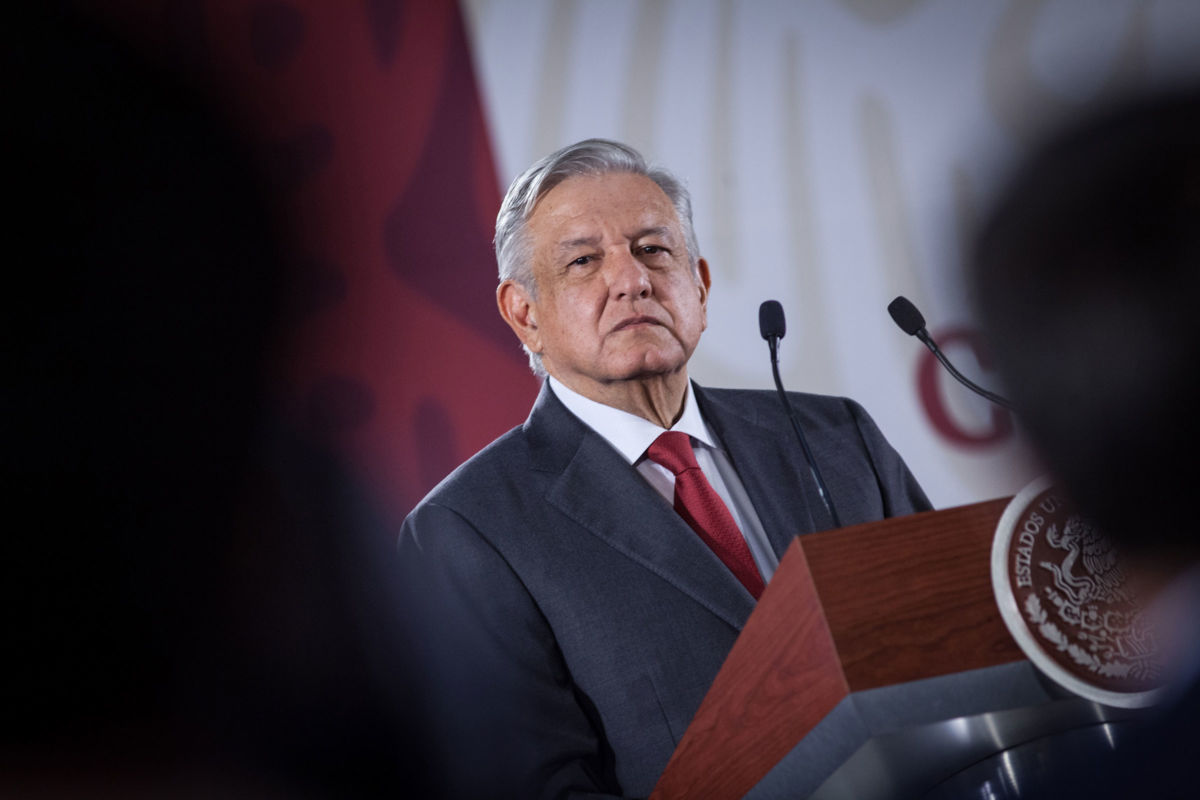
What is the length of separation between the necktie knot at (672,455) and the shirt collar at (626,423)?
0.01m

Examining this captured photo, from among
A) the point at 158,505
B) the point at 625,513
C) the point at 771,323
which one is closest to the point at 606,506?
the point at 625,513

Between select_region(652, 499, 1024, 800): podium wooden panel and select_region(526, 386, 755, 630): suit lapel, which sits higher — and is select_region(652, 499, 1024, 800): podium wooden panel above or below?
below

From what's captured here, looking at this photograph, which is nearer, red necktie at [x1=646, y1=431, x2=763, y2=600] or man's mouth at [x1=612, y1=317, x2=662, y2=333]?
red necktie at [x1=646, y1=431, x2=763, y2=600]

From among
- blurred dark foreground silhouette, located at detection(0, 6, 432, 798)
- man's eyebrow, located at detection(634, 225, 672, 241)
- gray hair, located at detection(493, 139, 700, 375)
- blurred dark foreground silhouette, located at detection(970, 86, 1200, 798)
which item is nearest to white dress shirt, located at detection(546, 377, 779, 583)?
gray hair, located at detection(493, 139, 700, 375)

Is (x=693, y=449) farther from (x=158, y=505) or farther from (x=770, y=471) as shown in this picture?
(x=158, y=505)

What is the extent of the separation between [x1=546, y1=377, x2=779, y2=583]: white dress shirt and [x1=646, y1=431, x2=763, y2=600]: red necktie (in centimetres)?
2

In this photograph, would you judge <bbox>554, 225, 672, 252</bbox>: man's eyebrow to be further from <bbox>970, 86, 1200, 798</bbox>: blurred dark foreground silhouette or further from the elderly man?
<bbox>970, 86, 1200, 798</bbox>: blurred dark foreground silhouette

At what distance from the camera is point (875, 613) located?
2.76 feet

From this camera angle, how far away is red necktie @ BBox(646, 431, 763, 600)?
6.26ft

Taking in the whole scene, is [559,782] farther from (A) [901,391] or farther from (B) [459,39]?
(B) [459,39]

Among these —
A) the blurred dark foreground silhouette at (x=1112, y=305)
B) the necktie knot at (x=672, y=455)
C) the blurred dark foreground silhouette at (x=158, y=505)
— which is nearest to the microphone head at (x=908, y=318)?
the necktie knot at (x=672, y=455)

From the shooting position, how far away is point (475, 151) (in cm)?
259

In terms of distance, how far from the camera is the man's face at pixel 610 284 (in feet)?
7.15

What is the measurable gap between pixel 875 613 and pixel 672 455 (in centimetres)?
122
